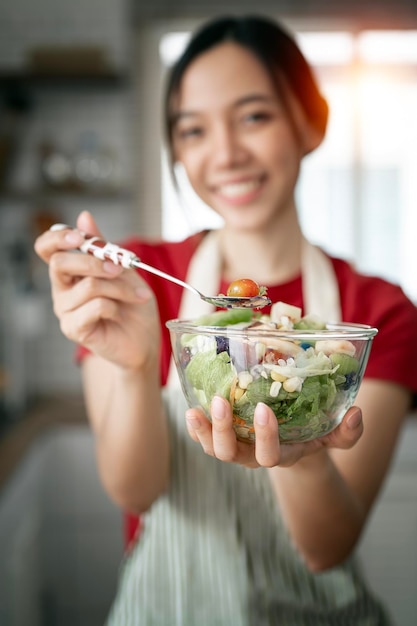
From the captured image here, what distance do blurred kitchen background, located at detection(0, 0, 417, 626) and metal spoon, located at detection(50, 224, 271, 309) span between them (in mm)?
1619

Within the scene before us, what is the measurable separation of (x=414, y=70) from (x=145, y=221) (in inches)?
50.3

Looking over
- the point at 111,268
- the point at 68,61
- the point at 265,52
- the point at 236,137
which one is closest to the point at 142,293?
the point at 111,268

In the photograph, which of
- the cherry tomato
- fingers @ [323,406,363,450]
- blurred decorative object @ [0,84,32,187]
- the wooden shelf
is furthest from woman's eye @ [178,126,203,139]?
blurred decorative object @ [0,84,32,187]

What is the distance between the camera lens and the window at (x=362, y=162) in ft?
9.60

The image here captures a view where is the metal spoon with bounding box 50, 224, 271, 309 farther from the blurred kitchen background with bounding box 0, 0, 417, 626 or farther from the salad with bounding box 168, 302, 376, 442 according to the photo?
the blurred kitchen background with bounding box 0, 0, 417, 626

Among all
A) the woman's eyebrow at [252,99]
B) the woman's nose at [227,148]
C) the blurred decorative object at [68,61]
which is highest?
the blurred decorative object at [68,61]

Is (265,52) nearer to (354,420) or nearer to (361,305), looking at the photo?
(361,305)

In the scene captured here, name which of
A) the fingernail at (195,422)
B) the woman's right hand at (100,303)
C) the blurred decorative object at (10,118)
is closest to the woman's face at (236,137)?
the woman's right hand at (100,303)

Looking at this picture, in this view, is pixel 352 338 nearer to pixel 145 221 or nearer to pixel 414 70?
pixel 145 221

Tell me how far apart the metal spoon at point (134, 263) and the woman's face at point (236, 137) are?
0.36 m

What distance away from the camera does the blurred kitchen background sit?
7.61 ft

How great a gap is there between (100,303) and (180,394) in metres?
0.32

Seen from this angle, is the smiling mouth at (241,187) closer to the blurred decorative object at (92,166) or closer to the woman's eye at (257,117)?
the woman's eye at (257,117)

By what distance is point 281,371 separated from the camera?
0.57 metres
